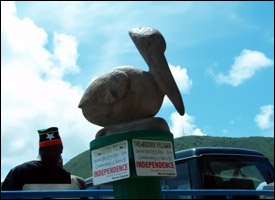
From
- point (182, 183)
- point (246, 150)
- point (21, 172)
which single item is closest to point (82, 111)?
point (21, 172)

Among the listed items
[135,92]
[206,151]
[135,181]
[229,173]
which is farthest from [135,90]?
[229,173]

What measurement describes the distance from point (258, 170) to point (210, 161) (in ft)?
2.87

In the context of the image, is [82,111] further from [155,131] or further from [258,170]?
[258,170]

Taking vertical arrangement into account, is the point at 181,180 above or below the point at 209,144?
below

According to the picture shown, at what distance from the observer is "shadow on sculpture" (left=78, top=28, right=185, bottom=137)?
3.96m

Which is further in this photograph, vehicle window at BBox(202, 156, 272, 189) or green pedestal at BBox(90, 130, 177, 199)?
vehicle window at BBox(202, 156, 272, 189)

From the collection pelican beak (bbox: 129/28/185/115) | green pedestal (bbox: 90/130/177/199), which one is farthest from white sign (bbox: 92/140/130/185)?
pelican beak (bbox: 129/28/185/115)

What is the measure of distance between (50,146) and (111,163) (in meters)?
1.58

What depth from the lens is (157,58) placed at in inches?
159

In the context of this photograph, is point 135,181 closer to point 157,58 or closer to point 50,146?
point 157,58

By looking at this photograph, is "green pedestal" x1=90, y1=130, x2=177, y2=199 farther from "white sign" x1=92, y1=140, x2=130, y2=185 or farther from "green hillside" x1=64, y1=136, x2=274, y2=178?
"green hillside" x1=64, y1=136, x2=274, y2=178

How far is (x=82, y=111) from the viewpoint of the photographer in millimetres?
4098

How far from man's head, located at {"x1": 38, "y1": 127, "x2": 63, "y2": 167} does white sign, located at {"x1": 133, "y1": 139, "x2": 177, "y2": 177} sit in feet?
5.41

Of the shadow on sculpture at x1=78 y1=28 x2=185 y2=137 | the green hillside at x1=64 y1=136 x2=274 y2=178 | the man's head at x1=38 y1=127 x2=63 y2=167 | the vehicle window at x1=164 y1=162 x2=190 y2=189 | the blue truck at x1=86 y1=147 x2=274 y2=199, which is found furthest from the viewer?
the green hillside at x1=64 y1=136 x2=274 y2=178
